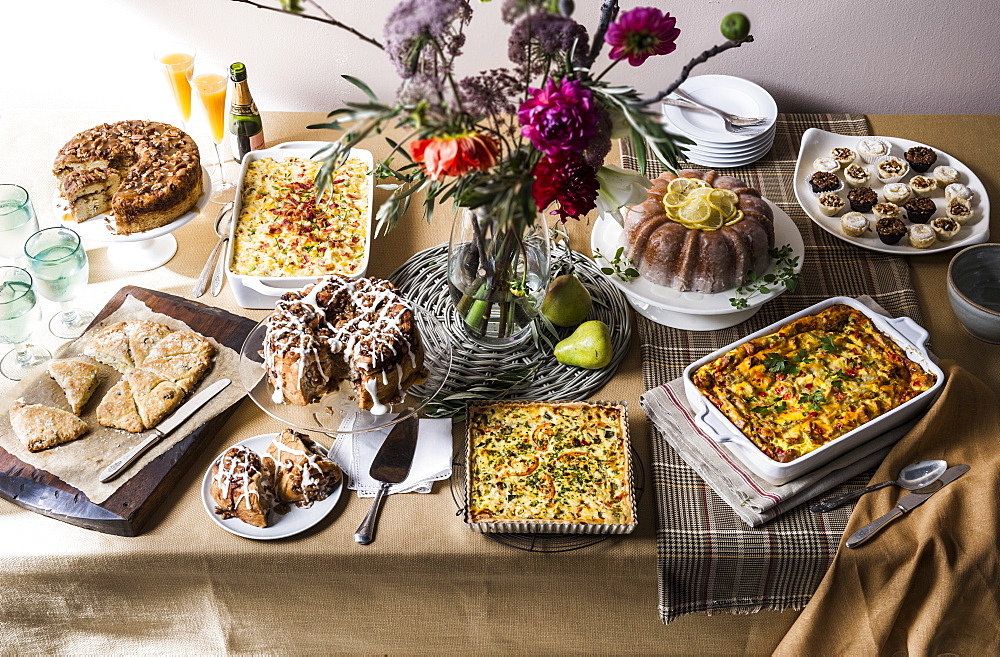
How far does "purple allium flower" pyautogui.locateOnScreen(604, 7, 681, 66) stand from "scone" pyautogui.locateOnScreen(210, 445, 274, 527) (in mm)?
972

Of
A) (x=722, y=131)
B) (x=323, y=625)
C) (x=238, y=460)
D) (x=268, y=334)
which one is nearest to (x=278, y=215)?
(x=268, y=334)

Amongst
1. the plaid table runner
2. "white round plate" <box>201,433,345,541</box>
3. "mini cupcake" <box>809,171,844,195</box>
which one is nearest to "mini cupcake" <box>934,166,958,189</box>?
"mini cupcake" <box>809,171,844,195</box>

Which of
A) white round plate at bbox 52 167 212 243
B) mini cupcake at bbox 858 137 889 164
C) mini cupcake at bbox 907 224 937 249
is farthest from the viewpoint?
mini cupcake at bbox 858 137 889 164

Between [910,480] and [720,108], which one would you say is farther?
[720,108]

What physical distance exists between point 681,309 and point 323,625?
0.99 m

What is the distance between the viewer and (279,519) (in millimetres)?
1599

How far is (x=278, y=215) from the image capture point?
2.05m

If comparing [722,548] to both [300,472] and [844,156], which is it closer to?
[300,472]

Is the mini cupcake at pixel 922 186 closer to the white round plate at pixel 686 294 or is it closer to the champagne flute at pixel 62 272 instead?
the white round plate at pixel 686 294

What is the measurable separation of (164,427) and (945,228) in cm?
184

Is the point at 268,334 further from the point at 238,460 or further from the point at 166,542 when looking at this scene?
the point at 166,542

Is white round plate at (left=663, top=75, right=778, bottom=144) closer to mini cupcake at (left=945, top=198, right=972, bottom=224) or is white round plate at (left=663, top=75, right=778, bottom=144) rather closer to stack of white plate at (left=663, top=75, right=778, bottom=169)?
stack of white plate at (left=663, top=75, right=778, bottom=169)

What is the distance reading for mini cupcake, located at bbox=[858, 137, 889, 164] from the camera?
2270 millimetres

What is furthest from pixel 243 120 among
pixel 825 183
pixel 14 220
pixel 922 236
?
A: pixel 922 236
